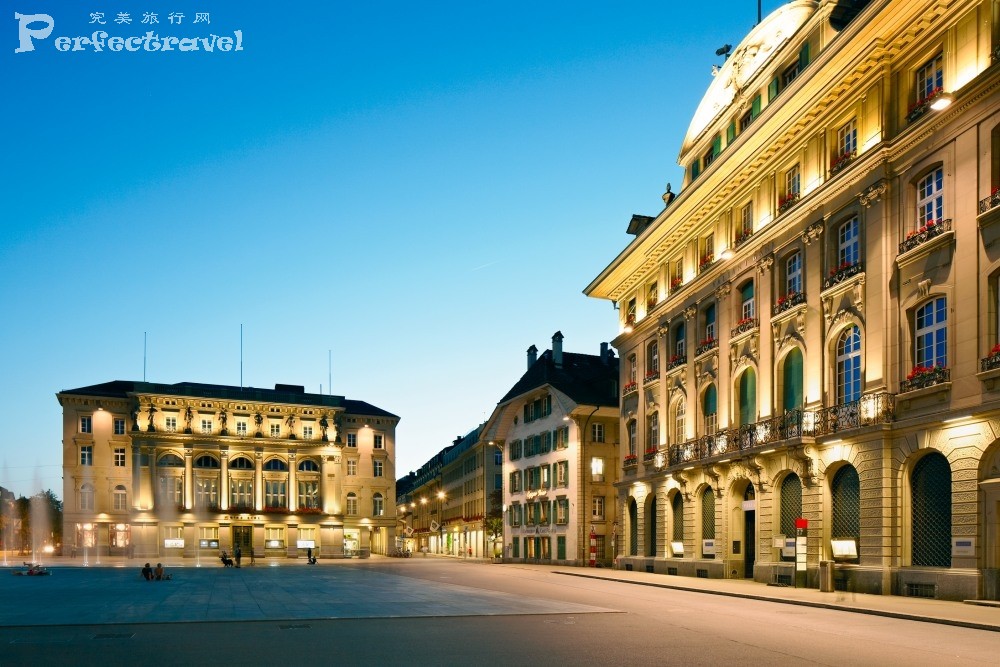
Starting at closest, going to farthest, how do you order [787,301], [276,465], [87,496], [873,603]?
[873,603] < [787,301] < [87,496] < [276,465]

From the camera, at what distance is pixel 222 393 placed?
104 m

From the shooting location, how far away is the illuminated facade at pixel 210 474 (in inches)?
3912

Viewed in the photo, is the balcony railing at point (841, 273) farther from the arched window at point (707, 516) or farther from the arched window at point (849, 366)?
the arched window at point (707, 516)

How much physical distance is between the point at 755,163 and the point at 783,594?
18.2 meters

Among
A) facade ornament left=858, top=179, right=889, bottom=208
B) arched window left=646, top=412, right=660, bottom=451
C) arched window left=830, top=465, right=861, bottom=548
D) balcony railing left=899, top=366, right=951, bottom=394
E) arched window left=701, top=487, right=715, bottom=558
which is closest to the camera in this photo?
balcony railing left=899, top=366, right=951, bottom=394

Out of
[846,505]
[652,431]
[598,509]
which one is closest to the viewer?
[846,505]

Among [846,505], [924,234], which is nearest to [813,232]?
[924,234]

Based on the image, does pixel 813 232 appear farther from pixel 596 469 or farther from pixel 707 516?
pixel 596 469

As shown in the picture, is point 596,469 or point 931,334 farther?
point 596,469

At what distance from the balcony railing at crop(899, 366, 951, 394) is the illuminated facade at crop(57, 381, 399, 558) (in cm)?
8147

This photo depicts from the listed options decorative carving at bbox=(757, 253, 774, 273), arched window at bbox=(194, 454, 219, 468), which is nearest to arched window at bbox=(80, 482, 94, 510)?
arched window at bbox=(194, 454, 219, 468)

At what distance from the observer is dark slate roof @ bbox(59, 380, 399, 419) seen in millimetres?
101625

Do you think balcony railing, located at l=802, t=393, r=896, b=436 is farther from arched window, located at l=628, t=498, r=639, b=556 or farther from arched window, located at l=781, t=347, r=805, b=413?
arched window, located at l=628, t=498, r=639, b=556

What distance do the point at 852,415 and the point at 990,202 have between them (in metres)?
8.54
